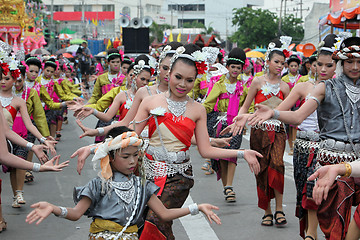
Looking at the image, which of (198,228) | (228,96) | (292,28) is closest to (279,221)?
(198,228)

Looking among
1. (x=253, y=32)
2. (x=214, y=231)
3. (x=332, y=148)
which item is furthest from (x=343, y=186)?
(x=253, y=32)

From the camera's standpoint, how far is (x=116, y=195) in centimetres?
432

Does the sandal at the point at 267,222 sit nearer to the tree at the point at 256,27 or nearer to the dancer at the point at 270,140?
the dancer at the point at 270,140

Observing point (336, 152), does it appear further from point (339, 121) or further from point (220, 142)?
point (220, 142)

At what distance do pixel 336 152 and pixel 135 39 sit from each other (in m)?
26.6

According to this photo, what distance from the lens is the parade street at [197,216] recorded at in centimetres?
708

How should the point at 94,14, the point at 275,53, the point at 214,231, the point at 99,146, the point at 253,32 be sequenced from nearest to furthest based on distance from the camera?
1. the point at 99,146
2. the point at 214,231
3. the point at 275,53
4. the point at 253,32
5. the point at 94,14

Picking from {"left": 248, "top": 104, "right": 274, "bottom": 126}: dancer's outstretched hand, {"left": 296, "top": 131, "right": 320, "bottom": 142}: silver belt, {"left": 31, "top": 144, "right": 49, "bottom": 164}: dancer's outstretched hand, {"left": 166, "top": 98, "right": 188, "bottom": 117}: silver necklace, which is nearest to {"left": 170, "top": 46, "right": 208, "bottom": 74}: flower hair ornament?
{"left": 166, "top": 98, "right": 188, "bottom": 117}: silver necklace

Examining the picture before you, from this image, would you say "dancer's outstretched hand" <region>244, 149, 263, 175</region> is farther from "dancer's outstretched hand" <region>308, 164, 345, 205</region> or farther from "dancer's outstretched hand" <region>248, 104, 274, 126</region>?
"dancer's outstretched hand" <region>308, 164, 345, 205</region>

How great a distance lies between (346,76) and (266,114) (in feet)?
3.20

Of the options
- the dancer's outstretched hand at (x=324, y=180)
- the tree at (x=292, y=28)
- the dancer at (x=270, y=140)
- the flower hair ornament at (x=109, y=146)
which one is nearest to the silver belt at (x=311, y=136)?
the dancer at (x=270, y=140)

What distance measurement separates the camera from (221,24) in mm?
129250

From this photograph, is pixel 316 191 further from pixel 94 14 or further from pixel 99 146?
pixel 94 14

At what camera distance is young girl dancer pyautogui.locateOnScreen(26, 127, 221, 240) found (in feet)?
13.8
